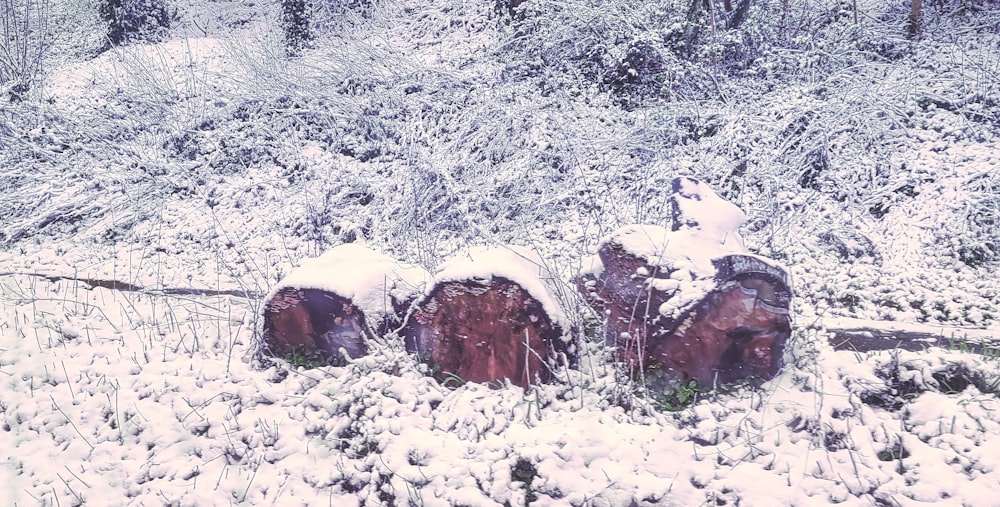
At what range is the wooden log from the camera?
328 cm

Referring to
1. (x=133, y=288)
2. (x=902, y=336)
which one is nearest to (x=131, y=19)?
(x=133, y=288)

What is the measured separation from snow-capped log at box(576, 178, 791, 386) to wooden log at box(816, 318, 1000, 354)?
82cm

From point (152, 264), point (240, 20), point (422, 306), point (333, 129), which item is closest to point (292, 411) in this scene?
point (422, 306)

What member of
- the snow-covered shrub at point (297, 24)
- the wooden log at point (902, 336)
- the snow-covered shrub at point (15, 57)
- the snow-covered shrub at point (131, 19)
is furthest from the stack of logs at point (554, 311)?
the snow-covered shrub at point (131, 19)

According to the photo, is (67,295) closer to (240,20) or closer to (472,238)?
(472,238)

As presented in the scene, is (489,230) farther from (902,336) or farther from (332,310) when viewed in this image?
(902,336)

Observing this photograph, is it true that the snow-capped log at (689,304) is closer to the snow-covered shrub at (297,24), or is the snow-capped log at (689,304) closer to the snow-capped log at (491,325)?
the snow-capped log at (491,325)

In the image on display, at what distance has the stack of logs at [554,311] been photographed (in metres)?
2.70

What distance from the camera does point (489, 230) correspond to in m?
5.64

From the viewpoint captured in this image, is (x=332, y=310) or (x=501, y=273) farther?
(x=332, y=310)

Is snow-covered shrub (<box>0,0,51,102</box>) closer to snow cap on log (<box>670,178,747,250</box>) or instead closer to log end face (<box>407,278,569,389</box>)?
log end face (<box>407,278,569,389</box>)

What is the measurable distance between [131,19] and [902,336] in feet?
46.6

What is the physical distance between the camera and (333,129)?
23.8ft

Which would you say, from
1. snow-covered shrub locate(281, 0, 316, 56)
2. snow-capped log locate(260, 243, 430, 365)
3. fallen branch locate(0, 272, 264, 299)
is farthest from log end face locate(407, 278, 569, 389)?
snow-covered shrub locate(281, 0, 316, 56)
